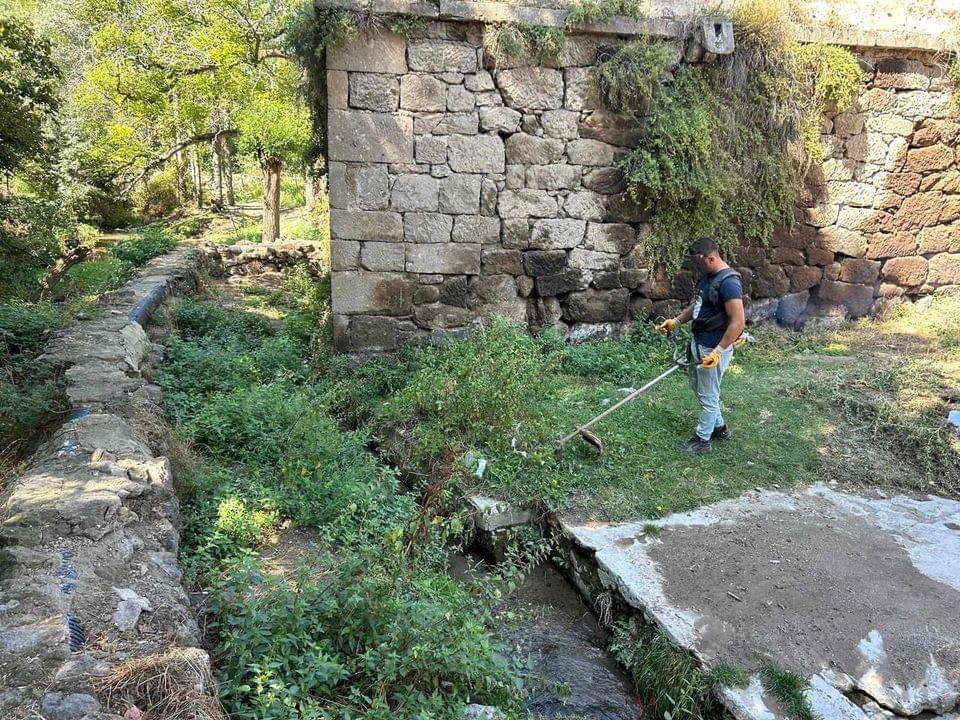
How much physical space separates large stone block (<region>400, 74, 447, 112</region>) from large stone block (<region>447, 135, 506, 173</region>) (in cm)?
35

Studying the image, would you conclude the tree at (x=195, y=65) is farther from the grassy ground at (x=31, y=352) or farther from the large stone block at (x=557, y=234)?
the large stone block at (x=557, y=234)

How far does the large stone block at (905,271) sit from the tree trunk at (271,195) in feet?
35.6

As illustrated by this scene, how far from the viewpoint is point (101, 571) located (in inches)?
112

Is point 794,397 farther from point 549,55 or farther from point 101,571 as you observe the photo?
point 101,571

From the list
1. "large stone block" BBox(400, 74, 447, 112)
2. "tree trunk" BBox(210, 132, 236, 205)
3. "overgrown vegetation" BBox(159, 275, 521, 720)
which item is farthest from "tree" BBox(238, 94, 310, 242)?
"overgrown vegetation" BBox(159, 275, 521, 720)

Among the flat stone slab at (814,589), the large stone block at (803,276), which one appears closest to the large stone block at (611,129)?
the large stone block at (803,276)

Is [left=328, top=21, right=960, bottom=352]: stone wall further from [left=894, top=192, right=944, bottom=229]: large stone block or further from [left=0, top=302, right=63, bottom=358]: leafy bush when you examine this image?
[left=0, top=302, right=63, bottom=358]: leafy bush

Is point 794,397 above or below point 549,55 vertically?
below

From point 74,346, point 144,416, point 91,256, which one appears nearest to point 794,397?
point 144,416

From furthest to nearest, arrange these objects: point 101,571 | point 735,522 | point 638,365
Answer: point 638,365 → point 735,522 → point 101,571

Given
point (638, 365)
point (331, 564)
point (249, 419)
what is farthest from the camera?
point (638, 365)

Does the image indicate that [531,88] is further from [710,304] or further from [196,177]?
[196,177]

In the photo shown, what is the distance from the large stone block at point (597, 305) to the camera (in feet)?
24.2

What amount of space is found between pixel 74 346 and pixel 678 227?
232 inches
